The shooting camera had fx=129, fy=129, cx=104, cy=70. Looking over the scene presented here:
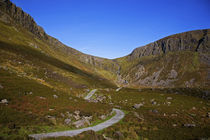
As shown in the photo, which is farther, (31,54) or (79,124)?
(31,54)

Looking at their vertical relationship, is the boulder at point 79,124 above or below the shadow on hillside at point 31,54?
below

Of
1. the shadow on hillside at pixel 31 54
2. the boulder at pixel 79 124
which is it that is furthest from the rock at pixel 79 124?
the shadow on hillside at pixel 31 54

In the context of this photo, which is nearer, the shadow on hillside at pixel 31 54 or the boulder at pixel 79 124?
the boulder at pixel 79 124

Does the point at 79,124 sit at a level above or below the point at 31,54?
below

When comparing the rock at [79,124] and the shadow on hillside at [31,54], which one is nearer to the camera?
the rock at [79,124]

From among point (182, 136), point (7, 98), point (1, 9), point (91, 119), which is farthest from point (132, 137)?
point (1, 9)

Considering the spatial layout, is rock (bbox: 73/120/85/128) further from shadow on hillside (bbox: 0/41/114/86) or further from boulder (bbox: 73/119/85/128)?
shadow on hillside (bbox: 0/41/114/86)

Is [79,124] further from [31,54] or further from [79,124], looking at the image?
[31,54]

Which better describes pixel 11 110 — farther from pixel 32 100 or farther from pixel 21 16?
pixel 21 16

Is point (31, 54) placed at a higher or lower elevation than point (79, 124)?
higher

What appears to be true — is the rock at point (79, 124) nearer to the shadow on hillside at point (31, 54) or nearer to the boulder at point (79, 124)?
the boulder at point (79, 124)

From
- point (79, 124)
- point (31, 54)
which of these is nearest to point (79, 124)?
point (79, 124)

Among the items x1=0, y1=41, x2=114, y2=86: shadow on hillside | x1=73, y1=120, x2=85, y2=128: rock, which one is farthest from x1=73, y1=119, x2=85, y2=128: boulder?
x1=0, y1=41, x2=114, y2=86: shadow on hillside

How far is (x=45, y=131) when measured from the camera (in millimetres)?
18531
